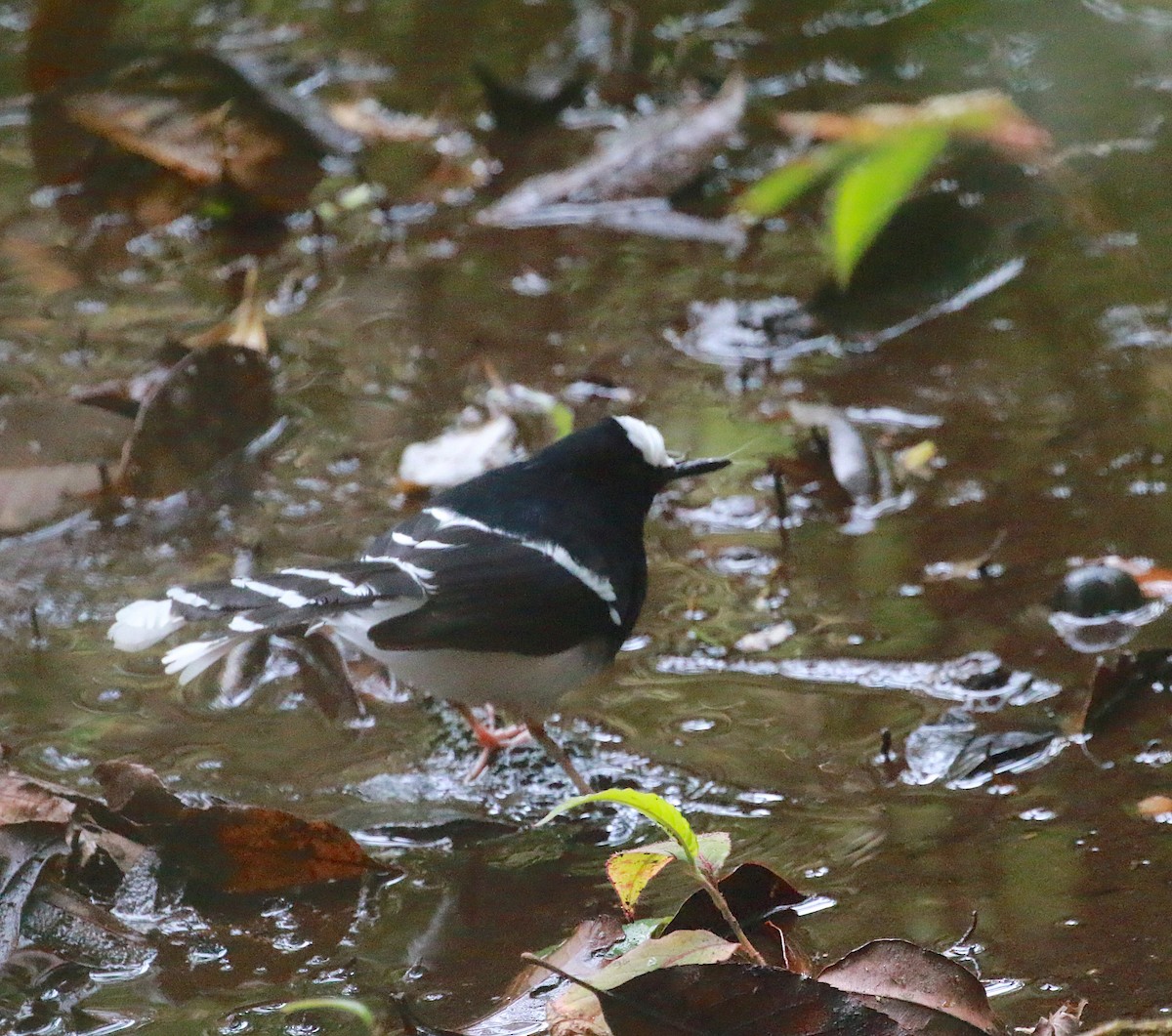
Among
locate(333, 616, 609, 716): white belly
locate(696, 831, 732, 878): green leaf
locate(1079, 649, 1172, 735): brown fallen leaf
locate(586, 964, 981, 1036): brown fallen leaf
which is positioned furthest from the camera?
locate(333, 616, 609, 716): white belly

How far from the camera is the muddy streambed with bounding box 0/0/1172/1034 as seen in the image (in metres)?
2.58

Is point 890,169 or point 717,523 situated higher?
point 890,169

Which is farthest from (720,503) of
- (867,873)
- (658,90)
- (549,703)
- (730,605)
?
(658,90)

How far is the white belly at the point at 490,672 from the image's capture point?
11.1 feet

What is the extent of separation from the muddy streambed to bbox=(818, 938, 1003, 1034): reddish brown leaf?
0.17 meters

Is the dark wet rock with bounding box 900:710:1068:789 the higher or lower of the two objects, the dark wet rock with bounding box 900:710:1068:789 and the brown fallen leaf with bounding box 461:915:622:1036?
the lower

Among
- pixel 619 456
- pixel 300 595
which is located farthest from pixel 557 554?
pixel 300 595

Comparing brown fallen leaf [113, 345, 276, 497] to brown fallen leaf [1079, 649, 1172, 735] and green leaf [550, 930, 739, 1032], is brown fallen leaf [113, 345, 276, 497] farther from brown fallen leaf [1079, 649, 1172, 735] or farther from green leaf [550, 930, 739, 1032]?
green leaf [550, 930, 739, 1032]

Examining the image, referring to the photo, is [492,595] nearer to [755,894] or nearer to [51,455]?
[755,894]

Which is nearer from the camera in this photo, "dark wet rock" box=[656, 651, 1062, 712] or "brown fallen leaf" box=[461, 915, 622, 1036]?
"brown fallen leaf" box=[461, 915, 622, 1036]

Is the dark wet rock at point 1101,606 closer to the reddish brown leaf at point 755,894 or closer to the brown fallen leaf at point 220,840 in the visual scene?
the reddish brown leaf at point 755,894

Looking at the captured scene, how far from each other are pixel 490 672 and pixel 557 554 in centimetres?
33

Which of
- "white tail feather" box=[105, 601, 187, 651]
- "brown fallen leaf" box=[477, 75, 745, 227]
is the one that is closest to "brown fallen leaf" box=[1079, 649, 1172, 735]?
"white tail feather" box=[105, 601, 187, 651]

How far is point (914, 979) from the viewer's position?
2.13 m
